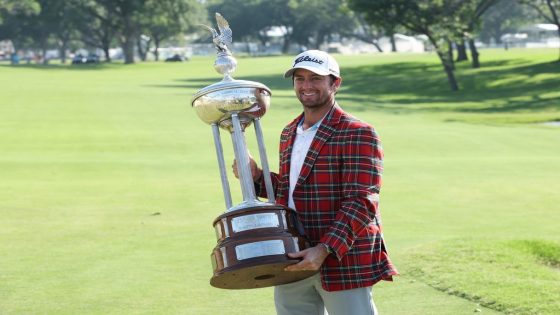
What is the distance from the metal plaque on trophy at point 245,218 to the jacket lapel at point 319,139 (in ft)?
0.61

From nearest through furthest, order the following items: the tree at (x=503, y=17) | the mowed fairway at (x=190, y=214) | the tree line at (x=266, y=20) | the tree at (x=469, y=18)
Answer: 1. the mowed fairway at (x=190, y=214)
2. the tree line at (x=266, y=20)
3. the tree at (x=469, y=18)
4. the tree at (x=503, y=17)

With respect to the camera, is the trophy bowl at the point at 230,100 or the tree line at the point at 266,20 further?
the tree line at the point at 266,20

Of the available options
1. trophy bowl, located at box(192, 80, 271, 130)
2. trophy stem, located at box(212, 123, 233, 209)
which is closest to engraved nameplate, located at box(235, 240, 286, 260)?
trophy stem, located at box(212, 123, 233, 209)

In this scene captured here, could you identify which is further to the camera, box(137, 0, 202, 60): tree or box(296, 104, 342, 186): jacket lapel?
box(137, 0, 202, 60): tree

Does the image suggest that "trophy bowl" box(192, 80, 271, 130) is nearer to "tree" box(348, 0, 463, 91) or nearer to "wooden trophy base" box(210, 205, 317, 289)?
"wooden trophy base" box(210, 205, 317, 289)

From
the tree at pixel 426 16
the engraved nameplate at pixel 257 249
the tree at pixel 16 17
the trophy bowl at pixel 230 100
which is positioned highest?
the tree at pixel 16 17

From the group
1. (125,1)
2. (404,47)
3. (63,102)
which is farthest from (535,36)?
(63,102)

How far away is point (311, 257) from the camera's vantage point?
427 cm

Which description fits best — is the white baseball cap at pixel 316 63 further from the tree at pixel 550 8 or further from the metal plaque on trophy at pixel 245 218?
the tree at pixel 550 8

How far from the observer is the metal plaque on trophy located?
4184mm

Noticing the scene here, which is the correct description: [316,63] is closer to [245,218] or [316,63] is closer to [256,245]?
[245,218]

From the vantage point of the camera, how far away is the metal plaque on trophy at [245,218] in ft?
13.7

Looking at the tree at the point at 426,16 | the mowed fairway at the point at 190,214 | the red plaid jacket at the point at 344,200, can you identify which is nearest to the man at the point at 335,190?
the red plaid jacket at the point at 344,200

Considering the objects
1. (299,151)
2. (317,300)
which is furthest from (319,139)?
(317,300)
